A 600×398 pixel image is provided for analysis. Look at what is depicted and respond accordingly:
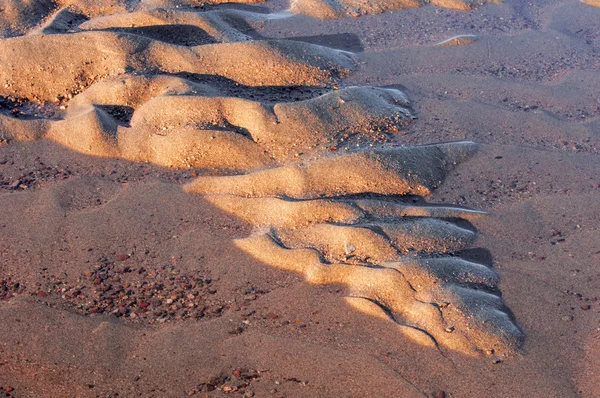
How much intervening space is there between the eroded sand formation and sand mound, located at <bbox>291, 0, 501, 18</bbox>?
0.71 m

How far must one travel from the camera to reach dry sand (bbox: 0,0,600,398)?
10.1ft

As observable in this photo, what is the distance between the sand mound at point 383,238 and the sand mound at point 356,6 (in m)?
2.68

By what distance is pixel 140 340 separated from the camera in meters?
3.17

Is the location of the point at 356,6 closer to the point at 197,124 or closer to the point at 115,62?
Result: the point at 115,62

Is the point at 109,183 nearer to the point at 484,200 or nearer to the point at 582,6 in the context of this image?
the point at 484,200

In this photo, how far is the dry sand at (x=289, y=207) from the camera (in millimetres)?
3068

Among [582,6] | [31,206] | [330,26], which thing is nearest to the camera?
[31,206]

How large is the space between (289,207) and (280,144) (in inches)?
29.9

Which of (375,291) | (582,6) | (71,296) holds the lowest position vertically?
(71,296)

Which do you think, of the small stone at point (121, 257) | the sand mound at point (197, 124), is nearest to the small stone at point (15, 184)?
the sand mound at point (197, 124)

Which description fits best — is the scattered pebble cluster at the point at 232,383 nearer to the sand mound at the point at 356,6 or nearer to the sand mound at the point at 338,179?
the sand mound at the point at 338,179

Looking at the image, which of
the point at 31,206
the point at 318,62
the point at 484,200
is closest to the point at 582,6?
the point at 318,62

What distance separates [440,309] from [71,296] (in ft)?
6.08

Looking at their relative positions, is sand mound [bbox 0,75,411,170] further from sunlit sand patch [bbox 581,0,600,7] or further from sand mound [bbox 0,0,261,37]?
sunlit sand patch [bbox 581,0,600,7]
